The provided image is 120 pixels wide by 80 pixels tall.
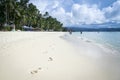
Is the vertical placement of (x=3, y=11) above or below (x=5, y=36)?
above

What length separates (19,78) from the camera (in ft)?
20.6

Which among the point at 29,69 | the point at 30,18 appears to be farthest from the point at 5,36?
the point at 30,18

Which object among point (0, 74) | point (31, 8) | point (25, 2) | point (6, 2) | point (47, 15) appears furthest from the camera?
point (47, 15)

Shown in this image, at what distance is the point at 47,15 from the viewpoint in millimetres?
106375

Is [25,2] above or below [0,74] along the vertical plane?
above

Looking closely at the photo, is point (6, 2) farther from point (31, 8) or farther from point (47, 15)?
point (47, 15)

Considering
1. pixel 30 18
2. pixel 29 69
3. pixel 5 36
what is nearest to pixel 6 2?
pixel 30 18

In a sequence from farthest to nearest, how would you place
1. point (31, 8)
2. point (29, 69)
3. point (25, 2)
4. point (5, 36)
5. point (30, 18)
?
point (31, 8) < point (30, 18) < point (25, 2) < point (5, 36) < point (29, 69)

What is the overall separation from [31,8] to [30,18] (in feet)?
21.7

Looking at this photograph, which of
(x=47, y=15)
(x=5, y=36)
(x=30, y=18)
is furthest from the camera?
(x=47, y=15)

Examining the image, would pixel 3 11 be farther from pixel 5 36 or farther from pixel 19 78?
pixel 19 78

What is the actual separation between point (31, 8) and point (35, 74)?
65298 mm

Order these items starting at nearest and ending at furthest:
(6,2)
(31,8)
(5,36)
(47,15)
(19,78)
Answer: (19,78) → (5,36) → (6,2) → (31,8) → (47,15)

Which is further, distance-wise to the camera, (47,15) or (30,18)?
(47,15)
